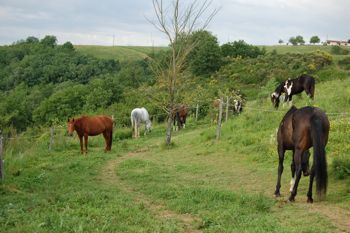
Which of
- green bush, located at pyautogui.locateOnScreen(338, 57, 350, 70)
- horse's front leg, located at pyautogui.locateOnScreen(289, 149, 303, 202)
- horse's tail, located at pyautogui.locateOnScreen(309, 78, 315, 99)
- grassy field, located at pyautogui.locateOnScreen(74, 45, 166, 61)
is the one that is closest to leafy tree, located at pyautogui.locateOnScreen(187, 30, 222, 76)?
green bush, located at pyautogui.locateOnScreen(338, 57, 350, 70)

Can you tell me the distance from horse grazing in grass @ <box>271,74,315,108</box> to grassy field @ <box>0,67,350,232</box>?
796mm

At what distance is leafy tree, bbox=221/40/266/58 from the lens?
60.4 metres

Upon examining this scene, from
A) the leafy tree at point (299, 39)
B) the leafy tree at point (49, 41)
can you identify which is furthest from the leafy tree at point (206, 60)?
the leafy tree at point (299, 39)

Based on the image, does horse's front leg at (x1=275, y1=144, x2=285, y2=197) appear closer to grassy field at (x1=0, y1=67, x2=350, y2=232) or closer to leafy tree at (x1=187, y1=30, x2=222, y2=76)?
grassy field at (x1=0, y1=67, x2=350, y2=232)

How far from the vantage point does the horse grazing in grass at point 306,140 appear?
24.6ft

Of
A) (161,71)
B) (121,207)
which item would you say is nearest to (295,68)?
(161,71)

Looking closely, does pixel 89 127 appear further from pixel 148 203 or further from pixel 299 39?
pixel 299 39

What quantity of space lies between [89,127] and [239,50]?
156 ft

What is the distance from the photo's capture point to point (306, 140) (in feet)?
26.3

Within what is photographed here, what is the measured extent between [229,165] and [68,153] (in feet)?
22.1

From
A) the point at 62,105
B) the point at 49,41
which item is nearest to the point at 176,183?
the point at 62,105

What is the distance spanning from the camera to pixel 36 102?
58094mm

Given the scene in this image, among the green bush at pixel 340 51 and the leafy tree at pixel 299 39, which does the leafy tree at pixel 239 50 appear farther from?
the leafy tree at pixel 299 39

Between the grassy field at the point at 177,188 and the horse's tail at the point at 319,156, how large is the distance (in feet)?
1.40
